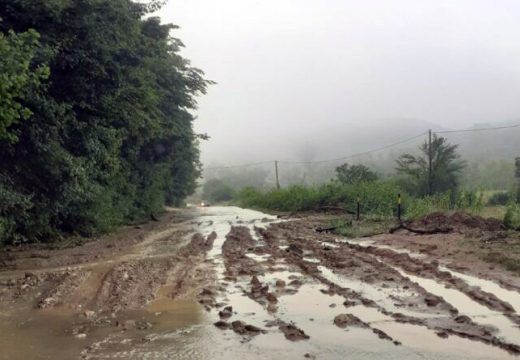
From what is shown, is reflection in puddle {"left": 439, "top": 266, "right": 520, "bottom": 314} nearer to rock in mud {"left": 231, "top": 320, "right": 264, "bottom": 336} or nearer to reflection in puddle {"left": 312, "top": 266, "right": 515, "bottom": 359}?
reflection in puddle {"left": 312, "top": 266, "right": 515, "bottom": 359}

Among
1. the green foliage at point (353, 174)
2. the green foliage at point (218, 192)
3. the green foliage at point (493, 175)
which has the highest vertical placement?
the green foliage at point (353, 174)

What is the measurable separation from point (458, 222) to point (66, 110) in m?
11.8

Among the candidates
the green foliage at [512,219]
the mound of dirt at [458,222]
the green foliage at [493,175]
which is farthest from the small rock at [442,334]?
the green foliage at [493,175]

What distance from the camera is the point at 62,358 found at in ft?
15.9

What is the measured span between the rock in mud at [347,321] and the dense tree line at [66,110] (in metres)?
6.27

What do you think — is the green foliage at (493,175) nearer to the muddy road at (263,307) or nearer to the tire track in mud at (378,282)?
the tire track in mud at (378,282)

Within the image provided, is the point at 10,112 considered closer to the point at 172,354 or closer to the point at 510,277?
the point at 172,354

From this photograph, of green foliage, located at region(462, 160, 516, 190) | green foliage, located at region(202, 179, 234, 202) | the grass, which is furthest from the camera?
green foliage, located at region(202, 179, 234, 202)

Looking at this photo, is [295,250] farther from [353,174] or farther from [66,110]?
[353,174]

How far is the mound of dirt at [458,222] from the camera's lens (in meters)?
14.4

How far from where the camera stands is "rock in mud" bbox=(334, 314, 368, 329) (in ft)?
18.8

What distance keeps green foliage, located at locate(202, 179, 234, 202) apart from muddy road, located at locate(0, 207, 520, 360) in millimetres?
89365

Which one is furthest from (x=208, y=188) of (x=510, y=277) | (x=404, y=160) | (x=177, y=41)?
(x=510, y=277)

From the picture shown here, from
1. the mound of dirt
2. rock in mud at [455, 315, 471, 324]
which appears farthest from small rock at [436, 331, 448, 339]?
the mound of dirt
